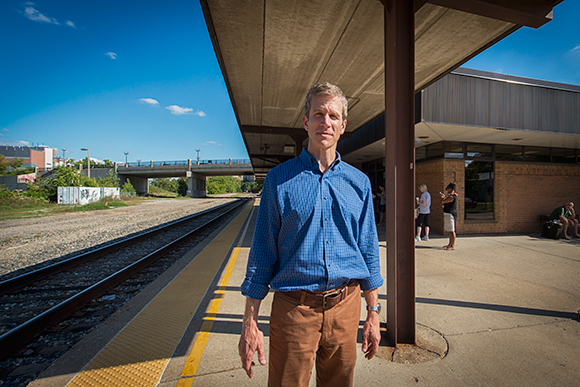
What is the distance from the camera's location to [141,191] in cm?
7344

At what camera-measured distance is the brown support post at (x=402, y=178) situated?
2883mm

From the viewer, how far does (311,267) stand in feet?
4.78

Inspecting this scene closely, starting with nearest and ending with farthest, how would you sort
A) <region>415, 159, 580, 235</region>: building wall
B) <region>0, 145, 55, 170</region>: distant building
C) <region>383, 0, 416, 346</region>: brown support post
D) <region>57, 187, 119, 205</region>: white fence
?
1. <region>383, 0, 416, 346</region>: brown support post
2. <region>415, 159, 580, 235</region>: building wall
3. <region>57, 187, 119, 205</region>: white fence
4. <region>0, 145, 55, 170</region>: distant building

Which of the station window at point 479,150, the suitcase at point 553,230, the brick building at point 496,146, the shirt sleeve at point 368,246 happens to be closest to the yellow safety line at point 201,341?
the shirt sleeve at point 368,246

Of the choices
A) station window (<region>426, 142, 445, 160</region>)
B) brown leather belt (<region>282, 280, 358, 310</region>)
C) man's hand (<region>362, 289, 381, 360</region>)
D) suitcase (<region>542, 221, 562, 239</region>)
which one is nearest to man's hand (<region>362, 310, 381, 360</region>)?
man's hand (<region>362, 289, 381, 360</region>)

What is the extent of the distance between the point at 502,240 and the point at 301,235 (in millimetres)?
9870

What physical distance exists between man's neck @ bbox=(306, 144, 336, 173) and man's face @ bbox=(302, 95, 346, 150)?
4 cm

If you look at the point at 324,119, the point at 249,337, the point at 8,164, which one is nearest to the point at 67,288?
the point at 249,337

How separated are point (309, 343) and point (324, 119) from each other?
123 centimetres

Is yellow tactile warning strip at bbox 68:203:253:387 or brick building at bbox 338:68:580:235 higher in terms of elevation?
brick building at bbox 338:68:580:235

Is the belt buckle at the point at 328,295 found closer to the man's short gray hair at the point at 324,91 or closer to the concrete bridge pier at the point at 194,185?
the man's short gray hair at the point at 324,91

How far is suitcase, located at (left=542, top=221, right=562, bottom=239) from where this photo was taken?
28.7 feet

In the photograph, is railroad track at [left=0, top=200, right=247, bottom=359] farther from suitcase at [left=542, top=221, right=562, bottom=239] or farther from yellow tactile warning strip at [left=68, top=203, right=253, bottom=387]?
suitcase at [left=542, top=221, right=562, bottom=239]

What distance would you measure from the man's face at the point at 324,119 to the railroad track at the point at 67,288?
413 centimetres
